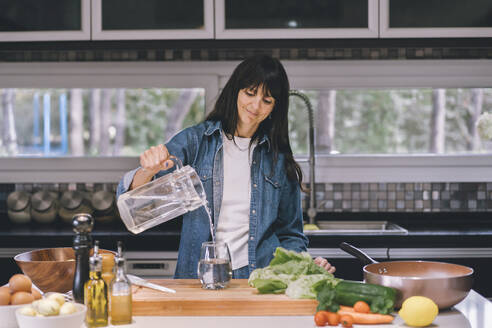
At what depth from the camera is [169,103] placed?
11.9 ft

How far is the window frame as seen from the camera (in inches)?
138

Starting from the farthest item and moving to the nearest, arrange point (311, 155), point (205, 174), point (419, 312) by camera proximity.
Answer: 1. point (311, 155)
2. point (205, 174)
3. point (419, 312)

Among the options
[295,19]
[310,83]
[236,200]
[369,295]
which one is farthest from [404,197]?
[369,295]

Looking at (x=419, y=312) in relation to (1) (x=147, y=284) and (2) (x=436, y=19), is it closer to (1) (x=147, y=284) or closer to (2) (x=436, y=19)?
→ (1) (x=147, y=284)

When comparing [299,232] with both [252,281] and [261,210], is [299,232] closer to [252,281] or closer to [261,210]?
[261,210]

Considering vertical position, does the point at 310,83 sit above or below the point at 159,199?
above

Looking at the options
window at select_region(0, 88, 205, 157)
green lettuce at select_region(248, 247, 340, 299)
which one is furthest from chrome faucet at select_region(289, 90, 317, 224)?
green lettuce at select_region(248, 247, 340, 299)

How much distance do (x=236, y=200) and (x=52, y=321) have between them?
93 cm

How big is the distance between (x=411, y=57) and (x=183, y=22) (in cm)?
135

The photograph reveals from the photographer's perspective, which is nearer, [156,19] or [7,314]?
[7,314]

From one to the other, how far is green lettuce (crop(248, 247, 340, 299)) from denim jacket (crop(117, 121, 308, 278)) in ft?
1.04

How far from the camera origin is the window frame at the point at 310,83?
3496mm

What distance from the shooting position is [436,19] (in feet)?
10.2

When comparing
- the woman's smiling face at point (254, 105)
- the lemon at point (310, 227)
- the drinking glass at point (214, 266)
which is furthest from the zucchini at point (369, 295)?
the lemon at point (310, 227)
